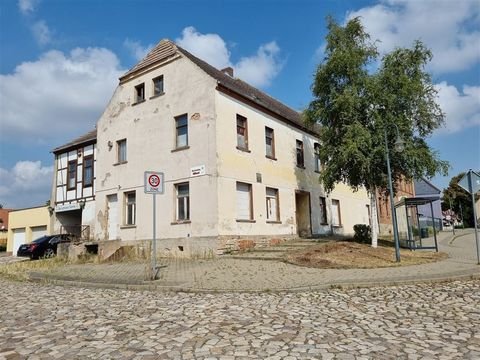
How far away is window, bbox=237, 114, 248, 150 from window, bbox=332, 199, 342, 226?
10351 mm

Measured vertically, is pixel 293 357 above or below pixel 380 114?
below

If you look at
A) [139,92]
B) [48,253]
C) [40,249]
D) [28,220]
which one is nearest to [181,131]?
[139,92]

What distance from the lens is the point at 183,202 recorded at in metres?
19.2

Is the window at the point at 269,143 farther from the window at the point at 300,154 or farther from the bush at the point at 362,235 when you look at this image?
the bush at the point at 362,235

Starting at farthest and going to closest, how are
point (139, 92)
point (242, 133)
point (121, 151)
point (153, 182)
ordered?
point (121, 151)
point (139, 92)
point (242, 133)
point (153, 182)

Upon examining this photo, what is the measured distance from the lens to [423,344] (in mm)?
4754

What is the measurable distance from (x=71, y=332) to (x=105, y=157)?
726 inches

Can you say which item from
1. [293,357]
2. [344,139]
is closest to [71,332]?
[293,357]

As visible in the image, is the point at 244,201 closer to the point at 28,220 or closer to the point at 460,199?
the point at 28,220

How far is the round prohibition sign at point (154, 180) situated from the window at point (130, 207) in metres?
10.5

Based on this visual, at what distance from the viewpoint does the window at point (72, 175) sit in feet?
93.5

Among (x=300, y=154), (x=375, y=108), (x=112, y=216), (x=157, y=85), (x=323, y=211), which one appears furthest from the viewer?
(x=323, y=211)

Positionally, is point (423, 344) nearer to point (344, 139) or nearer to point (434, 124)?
point (344, 139)

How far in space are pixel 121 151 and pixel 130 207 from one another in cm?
347
